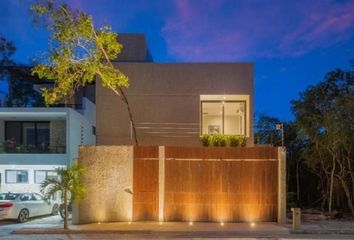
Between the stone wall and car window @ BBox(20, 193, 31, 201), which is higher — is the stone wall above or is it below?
above

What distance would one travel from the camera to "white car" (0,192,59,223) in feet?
57.7

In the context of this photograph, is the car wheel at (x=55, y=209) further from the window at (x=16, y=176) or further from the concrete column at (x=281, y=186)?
the concrete column at (x=281, y=186)

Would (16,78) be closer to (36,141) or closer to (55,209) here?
(36,141)

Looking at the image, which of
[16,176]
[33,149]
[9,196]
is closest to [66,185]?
[9,196]

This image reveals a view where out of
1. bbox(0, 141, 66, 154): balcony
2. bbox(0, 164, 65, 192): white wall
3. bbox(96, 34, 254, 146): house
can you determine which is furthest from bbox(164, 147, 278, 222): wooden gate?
bbox(0, 164, 65, 192): white wall

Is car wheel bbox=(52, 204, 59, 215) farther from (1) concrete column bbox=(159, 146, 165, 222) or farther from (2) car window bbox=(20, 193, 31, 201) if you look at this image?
(1) concrete column bbox=(159, 146, 165, 222)

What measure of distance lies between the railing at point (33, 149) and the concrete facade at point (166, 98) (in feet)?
16.0

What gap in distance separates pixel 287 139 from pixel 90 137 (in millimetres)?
13469

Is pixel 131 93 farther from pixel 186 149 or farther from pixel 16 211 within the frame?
pixel 16 211

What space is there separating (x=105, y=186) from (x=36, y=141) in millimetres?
13485

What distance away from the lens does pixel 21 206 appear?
60.2ft

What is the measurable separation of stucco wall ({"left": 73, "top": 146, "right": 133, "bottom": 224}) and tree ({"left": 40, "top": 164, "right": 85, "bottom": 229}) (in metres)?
0.88

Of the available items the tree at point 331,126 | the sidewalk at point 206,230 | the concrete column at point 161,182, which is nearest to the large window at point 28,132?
the sidewalk at point 206,230

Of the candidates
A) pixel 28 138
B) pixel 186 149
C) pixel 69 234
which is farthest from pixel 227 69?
pixel 28 138
